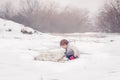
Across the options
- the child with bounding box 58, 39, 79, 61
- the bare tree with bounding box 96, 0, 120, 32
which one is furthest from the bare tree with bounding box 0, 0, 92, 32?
the child with bounding box 58, 39, 79, 61

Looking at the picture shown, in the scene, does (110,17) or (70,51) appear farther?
(110,17)

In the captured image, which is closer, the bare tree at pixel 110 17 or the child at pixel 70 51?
the child at pixel 70 51

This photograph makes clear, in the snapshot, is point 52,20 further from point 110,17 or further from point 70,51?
point 70,51

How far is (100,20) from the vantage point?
1009 inches

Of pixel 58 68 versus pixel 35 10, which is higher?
pixel 35 10

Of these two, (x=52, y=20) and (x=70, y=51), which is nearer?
(x=70, y=51)

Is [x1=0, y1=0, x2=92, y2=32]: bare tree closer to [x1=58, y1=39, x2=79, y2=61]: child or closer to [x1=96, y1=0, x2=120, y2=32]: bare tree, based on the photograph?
[x1=96, y1=0, x2=120, y2=32]: bare tree

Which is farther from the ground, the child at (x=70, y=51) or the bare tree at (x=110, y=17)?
the bare tree at (x=110, y=17)

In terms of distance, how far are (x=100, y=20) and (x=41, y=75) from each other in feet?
71.6

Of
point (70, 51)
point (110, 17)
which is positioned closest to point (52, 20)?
point (110, 17)

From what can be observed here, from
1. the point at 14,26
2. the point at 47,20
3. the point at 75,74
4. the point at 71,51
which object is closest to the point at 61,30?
the point at 47,20

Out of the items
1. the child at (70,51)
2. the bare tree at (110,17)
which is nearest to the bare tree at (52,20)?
the bare tree at (110,17)

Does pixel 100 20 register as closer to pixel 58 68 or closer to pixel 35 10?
pixel 35 10

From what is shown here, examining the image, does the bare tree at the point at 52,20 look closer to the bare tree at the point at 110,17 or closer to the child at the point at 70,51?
the bare tree at the point at 110,17
